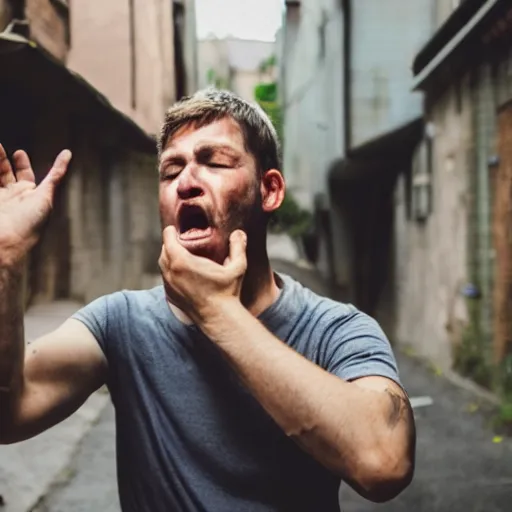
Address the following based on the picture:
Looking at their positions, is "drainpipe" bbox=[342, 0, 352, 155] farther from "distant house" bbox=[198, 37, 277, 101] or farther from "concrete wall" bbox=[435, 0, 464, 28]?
"concrete wall" bbox=[435, 0, 464, 28]

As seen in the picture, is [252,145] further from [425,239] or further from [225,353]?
[425,239]

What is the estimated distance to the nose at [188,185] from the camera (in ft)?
4.63

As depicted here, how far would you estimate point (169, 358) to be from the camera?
4.66 feet

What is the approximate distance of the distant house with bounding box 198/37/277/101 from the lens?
7.71m

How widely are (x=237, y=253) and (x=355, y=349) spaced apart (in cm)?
27

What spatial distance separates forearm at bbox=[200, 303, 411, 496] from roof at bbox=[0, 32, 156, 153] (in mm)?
2180

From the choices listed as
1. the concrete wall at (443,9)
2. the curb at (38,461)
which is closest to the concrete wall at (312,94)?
the concrete wall at (443,9)

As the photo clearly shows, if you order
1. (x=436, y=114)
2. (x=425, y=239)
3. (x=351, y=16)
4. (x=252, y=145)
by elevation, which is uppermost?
(x=351, y=16)

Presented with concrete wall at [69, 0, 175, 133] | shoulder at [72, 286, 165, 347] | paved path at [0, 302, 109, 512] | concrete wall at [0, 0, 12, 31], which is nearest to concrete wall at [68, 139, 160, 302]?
concrete wall at [69, 0, 175, 133]

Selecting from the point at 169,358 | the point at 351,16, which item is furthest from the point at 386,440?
the point at 351,16

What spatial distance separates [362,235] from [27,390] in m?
9.20

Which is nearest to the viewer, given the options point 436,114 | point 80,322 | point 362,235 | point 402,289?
point 80,322

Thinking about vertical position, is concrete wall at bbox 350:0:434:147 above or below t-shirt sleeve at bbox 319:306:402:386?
above

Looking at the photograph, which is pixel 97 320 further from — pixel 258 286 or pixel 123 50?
pixel 123 50
